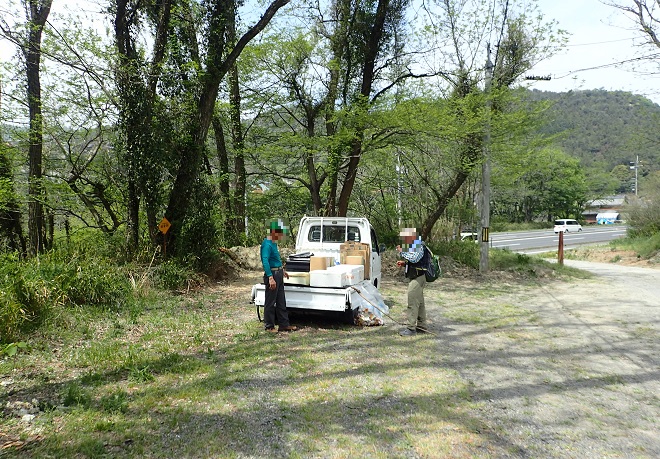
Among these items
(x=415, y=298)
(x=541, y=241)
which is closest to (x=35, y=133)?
(x=415, y=298)

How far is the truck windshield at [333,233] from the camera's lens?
9.33m

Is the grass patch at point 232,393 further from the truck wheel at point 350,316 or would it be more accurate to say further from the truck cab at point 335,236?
the truck cab at point 335,236

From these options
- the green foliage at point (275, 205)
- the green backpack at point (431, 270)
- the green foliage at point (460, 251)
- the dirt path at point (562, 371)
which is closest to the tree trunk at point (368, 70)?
the green foliage at point (275, 205)

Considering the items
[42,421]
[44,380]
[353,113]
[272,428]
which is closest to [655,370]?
[272,428]

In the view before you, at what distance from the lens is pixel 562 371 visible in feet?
17.2

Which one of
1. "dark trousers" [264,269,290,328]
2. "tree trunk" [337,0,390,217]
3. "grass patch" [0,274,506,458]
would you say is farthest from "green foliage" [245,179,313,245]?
"grass patch" [0,274,506,458]

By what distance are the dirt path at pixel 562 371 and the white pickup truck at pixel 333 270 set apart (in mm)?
1489

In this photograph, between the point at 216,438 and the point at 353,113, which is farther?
the point at 353,113

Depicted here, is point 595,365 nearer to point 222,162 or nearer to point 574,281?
point 574,281

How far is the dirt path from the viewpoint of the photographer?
353 cm

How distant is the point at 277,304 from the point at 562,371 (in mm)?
4036

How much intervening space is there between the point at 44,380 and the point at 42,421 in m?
1.10

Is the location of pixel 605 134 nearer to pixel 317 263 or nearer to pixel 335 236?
pixel 335 236

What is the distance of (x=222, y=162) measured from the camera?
17078 mm
